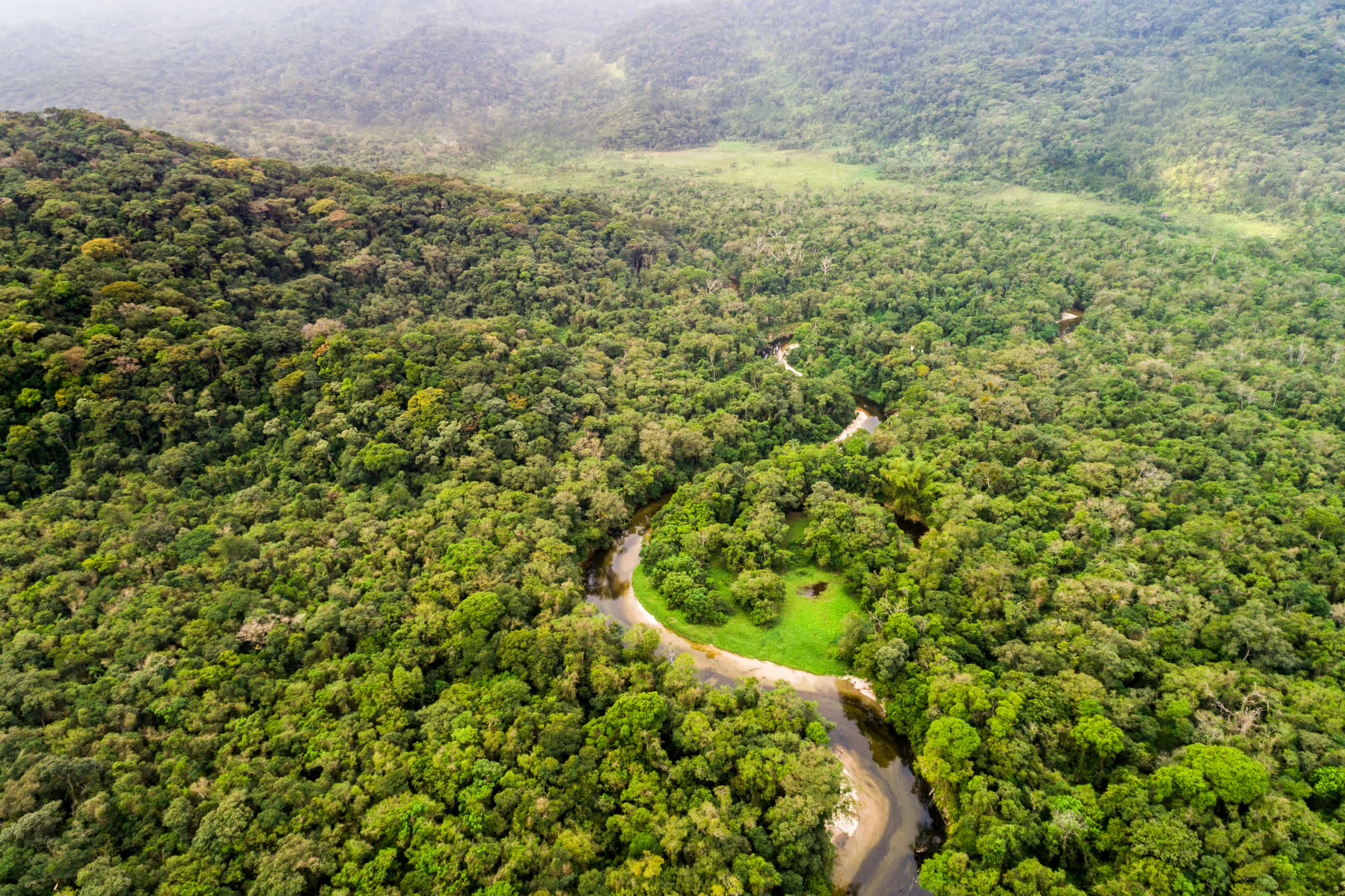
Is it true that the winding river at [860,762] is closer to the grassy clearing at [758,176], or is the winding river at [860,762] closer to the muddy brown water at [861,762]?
the muddy brown water at [861,762]

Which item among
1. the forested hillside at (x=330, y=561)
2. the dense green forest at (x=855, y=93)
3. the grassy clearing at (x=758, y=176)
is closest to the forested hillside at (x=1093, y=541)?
the forested hillside at (x=330, y=561)

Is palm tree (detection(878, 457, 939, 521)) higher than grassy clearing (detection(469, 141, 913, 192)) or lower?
lower

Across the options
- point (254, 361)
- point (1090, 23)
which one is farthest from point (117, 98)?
point (1090, 23)

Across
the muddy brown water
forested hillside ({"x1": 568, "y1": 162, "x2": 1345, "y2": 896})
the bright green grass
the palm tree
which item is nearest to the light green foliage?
forested hillside ({"x1": 568, "y1": 162, "x2": 1345, "y2": 896})

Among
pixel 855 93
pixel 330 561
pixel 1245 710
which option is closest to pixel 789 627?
pixel 1245 710

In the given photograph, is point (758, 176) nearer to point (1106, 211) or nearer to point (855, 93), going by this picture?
point (855, 93)

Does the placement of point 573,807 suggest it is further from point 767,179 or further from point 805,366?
point 767,179

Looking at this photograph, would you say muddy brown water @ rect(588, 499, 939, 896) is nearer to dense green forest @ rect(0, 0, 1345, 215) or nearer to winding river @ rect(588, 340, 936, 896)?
winding river @ rect(588, 340, 936, 896)
